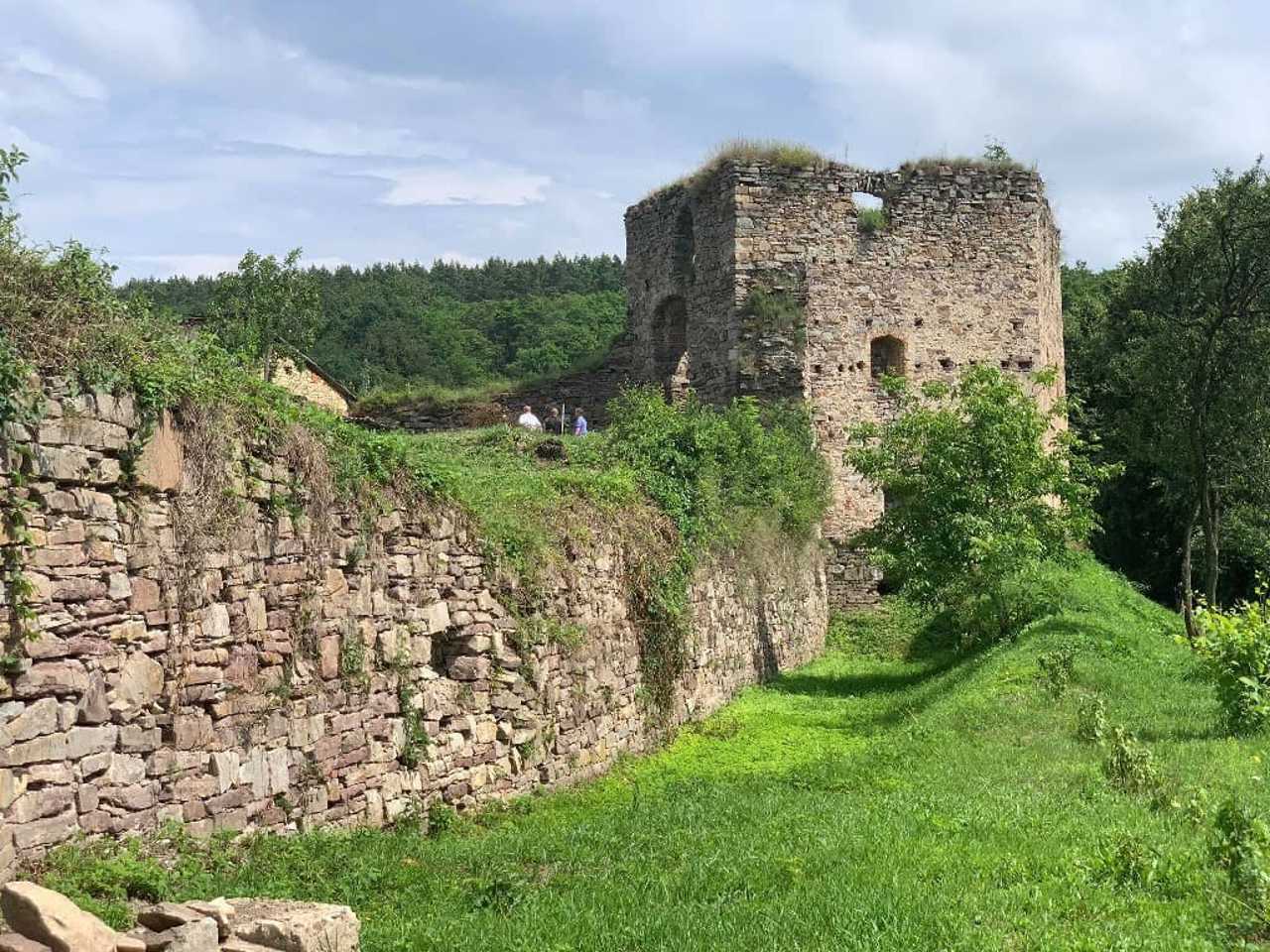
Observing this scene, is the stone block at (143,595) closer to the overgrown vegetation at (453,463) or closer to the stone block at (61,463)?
the overgrown vegetation at (453,463)

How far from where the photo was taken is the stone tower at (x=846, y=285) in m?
21.2

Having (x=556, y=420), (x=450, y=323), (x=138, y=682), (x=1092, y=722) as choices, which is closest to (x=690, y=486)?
(x=1092, y=722)

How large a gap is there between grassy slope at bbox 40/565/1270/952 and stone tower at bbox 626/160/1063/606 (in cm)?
959

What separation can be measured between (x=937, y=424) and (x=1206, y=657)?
21.3 feet

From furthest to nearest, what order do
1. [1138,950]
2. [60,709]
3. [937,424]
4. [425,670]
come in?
1. [937,424]
2. [425,670]
3. [60,709]
4. [1138,950]

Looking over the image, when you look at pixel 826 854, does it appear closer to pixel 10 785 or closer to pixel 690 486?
pixel 10 785

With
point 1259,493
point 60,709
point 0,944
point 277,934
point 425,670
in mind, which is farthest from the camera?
point 1259,493

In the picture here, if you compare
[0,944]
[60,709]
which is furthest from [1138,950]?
[60,709]

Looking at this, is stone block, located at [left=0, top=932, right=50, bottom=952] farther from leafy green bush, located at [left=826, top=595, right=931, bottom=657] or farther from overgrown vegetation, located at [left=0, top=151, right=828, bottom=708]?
leafy green bush, located at [left=826, top=595, right=931, bottom=657]

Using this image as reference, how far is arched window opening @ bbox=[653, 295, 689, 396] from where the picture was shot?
907 inches

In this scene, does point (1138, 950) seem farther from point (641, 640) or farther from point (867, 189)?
point (867, 189)

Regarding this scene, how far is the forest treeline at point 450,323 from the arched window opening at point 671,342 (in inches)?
631

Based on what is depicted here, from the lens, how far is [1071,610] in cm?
1788

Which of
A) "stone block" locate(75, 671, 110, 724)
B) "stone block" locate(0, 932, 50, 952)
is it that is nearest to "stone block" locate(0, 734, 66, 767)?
"stone block" locate(75, 671, 110, 724)
